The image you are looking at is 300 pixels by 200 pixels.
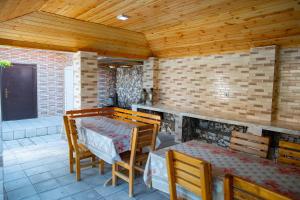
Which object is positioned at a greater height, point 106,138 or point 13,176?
point 106,138

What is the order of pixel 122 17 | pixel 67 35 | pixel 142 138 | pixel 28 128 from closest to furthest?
pixel 142 138
pixel 122 17
pixel 67 35
pixel 28 128

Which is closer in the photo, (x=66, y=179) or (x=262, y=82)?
(x=66, y=179)

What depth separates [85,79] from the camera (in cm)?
492

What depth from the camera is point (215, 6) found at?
10.2 feet

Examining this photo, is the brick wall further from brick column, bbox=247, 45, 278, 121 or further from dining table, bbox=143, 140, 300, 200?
dining table, bbox=143, 140, 300, 200

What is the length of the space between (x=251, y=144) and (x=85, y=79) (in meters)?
3.81

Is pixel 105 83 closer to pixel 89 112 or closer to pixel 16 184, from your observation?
pixel 89 112

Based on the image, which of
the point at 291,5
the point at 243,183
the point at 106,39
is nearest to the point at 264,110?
the point at 291,5

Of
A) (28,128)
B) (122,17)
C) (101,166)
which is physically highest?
(122,17)

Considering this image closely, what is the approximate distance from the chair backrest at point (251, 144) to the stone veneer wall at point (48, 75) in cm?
566

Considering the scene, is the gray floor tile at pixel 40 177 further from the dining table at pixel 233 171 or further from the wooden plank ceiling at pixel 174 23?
the wooden plank ceiling at pixel 174 23

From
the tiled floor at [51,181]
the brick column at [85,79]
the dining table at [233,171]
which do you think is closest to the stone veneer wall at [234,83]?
the brick column at [85,79]

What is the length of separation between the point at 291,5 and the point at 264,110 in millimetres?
1931

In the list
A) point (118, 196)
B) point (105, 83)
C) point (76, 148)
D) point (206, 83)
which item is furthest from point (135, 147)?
point (105, 83)
